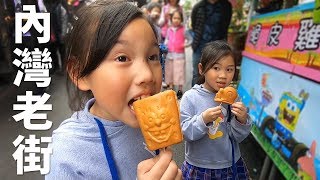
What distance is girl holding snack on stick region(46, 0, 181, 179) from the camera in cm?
86

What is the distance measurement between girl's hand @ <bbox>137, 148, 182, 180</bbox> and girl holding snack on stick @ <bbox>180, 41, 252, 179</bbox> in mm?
485

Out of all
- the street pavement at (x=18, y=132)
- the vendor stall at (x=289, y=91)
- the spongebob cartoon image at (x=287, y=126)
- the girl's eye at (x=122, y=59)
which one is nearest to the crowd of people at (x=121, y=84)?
the girl's eye at (x=122, y=59)

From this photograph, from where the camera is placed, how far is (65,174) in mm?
937

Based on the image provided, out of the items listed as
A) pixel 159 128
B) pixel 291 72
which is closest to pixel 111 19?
pixel 159 128

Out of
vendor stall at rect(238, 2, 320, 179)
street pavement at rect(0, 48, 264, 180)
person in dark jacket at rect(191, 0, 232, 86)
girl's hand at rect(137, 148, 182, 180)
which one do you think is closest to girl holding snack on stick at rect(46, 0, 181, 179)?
girl's hand at rect(137, 148, 182, 180)

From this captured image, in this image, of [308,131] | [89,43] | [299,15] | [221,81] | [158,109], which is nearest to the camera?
[158,109]

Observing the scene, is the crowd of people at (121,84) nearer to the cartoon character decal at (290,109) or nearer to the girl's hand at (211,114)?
the girl's hand at (211,114)

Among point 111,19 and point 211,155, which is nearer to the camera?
point 111,19

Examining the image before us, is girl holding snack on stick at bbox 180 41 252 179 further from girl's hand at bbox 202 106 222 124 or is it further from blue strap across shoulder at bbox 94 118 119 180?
blue strap across shoulder at bbox 94 118 119 180

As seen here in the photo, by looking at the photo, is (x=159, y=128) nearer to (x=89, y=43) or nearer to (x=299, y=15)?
(x=89, y=43)

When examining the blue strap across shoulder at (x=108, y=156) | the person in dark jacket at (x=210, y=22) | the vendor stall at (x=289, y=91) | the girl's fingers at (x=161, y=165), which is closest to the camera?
the girl's fingers at (x=161, y=165)

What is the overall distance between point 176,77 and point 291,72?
4.31 ft

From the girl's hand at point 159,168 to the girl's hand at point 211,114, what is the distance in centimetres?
47

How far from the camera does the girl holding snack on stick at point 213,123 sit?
4.27 feet
